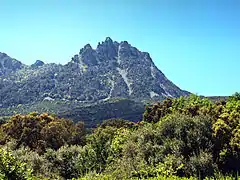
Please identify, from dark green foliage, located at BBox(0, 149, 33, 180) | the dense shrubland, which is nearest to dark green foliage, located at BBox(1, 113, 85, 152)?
the dense shrubland

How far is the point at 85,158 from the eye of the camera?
36.6 m

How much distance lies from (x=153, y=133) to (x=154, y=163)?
→ 11.5 feet

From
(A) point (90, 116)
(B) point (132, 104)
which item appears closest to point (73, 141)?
(A) point (90, 116)

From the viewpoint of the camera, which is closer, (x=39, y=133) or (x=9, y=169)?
(x=9, y=169)

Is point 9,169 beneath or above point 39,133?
above

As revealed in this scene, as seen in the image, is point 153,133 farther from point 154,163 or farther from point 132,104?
point 132,104

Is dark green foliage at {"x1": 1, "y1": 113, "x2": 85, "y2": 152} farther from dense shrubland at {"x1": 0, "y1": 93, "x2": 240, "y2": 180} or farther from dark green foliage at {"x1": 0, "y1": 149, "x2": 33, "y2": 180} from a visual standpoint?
dark green foliage at {"x1": 0, "y1": 149, "x2": 33, "y2": 180}

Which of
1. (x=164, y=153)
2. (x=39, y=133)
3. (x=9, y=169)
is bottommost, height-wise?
(x=39, y=133)

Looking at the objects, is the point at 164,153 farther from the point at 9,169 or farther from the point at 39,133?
the point at 39,133

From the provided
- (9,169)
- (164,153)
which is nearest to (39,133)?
(164,153)

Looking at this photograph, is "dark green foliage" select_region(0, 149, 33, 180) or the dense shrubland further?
the dense shrubland

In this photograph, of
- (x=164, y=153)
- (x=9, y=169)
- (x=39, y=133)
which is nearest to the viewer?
(x=9, y=169)

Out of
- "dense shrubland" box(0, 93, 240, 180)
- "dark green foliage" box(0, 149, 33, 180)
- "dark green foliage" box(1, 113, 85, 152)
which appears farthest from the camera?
"dark green foliage" box(1, 113, 85, 152)

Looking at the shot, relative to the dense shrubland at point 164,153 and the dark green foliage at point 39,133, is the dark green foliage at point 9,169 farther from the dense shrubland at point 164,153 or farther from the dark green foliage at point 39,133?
the dark green foliage at point 39,133
